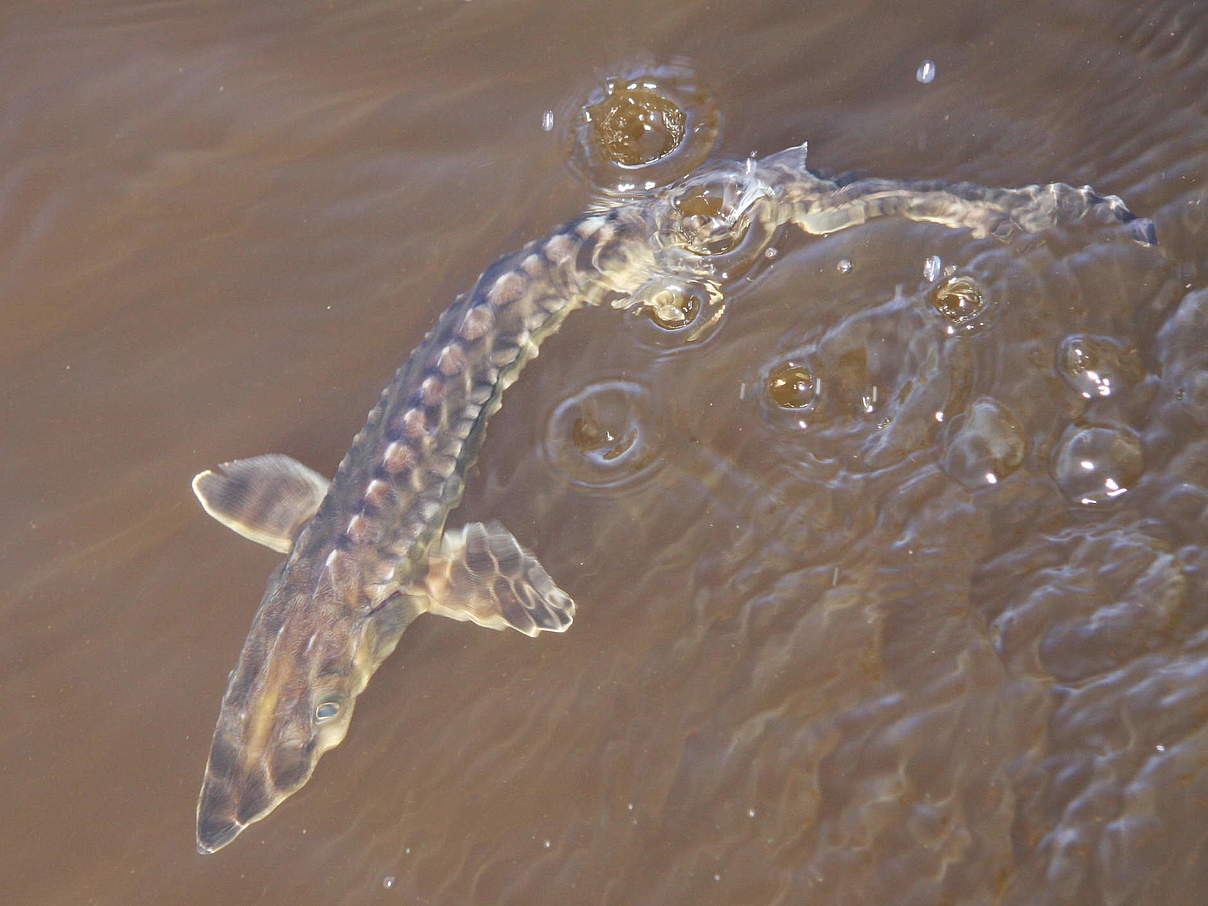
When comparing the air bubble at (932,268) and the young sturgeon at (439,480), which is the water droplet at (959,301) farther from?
the young sturgeon at (439,480)

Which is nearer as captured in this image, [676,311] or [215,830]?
[215,830]

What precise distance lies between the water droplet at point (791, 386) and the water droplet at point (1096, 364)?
3.06 feet

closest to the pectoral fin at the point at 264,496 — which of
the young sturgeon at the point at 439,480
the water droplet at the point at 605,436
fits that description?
the young sturgeon at the point at 439,480

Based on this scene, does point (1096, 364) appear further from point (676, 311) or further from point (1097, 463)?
point (676, 311)

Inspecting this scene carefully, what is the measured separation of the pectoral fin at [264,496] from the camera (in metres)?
3.53

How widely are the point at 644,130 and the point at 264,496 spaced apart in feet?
7.21

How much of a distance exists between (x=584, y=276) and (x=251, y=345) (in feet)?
4.72

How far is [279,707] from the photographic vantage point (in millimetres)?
3092

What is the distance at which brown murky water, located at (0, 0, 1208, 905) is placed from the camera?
10.2 feet

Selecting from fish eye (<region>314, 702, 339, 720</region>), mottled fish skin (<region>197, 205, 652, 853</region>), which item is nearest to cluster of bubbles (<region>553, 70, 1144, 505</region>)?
mottled fish skin (<region>197, 205, 652, 853</region>)

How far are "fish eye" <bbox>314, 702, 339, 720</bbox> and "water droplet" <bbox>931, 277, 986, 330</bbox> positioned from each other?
2.69 m

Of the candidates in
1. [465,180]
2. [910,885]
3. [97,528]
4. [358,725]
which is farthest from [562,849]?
[465,180]

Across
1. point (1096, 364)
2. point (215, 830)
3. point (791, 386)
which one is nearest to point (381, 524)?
point (215, 830)

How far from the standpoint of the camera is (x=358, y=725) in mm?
3393
